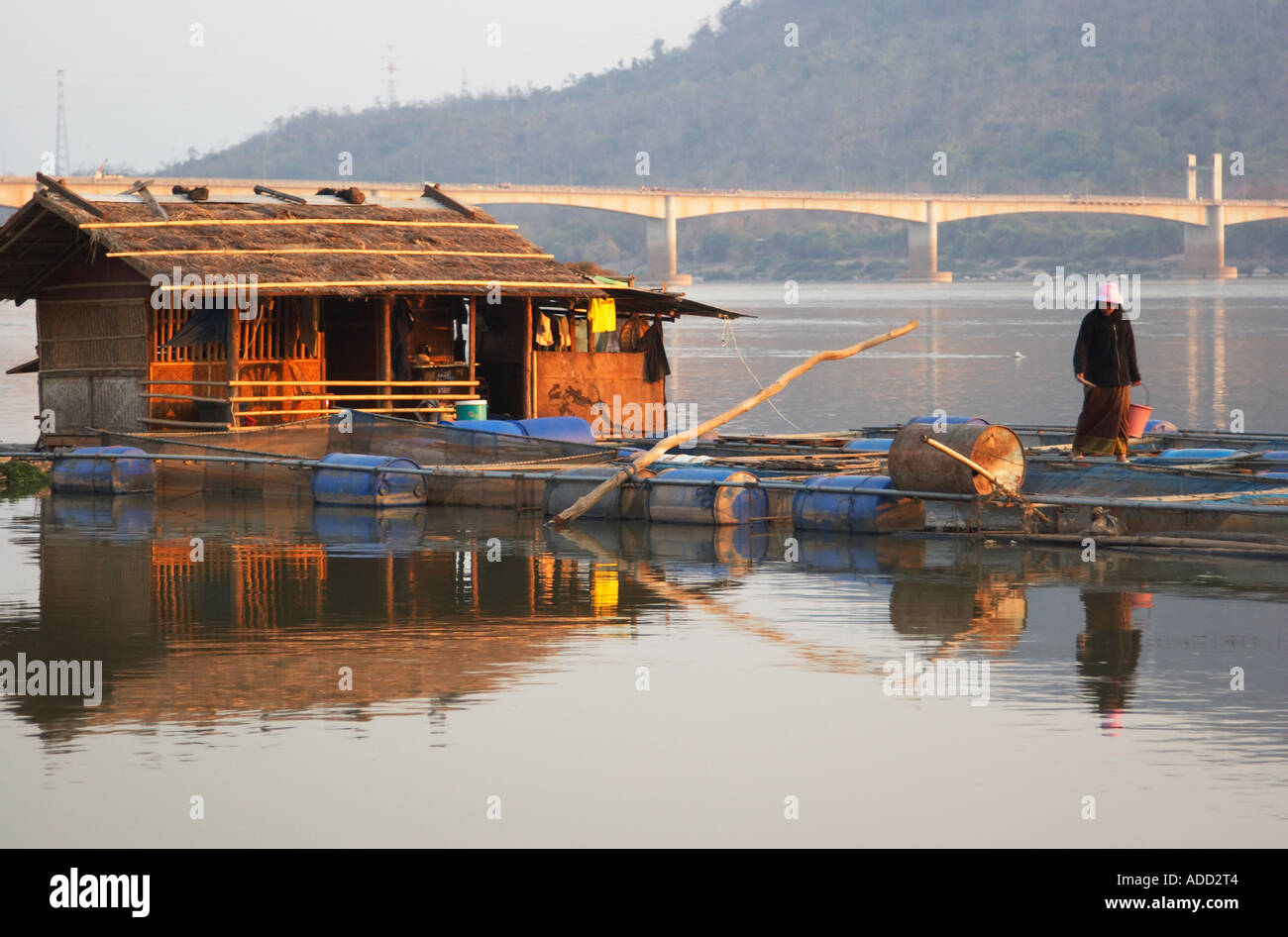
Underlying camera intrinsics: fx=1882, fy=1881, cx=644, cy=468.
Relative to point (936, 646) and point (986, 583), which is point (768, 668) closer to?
point (936, 646)

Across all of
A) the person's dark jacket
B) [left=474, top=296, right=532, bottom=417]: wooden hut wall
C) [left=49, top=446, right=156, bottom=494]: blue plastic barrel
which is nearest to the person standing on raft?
the person's dark jacket

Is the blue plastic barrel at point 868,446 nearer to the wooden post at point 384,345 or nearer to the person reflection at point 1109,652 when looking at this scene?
the wooden post at point 384,345

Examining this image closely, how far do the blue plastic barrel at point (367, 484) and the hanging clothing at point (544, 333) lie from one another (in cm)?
664

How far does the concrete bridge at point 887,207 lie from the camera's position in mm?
125250

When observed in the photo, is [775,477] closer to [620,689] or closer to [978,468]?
[978,468]

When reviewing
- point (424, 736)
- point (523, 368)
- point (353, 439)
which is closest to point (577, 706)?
point (424, 736)

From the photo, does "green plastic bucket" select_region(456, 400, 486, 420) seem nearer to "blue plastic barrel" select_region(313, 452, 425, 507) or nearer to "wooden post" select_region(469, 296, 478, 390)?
"wooden post" select_region(469, 296, 478, 390)

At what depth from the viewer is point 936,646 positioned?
1334 cm

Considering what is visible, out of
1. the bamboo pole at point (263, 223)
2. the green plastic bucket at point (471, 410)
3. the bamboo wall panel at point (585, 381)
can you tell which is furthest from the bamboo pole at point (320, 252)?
the green plastic bucket at point (471, 410)

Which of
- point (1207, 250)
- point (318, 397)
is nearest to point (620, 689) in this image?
point (318, 397)

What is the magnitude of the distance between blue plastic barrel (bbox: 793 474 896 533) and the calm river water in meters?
0.19

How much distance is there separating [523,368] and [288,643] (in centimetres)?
1514

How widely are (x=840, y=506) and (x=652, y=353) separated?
10798 millimetres

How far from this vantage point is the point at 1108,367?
19344 mm
